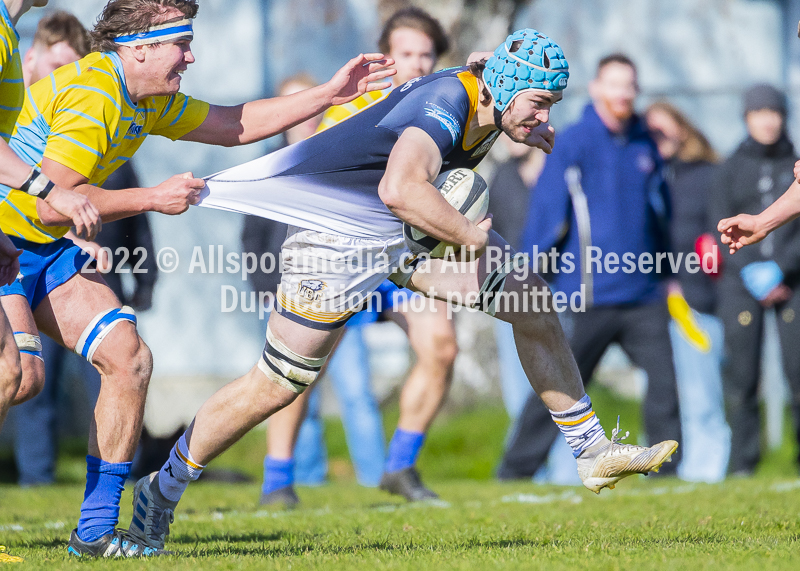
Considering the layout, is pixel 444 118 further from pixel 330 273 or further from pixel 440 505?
pixel 440 505

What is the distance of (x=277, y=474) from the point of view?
266 inches

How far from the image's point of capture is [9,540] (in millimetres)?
5168

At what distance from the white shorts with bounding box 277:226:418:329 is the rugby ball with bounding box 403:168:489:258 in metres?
0.09

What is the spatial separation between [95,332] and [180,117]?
1.08 m

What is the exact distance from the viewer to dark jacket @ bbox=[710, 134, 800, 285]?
851cm

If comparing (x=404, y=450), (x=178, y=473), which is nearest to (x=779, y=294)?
(x=404, y=450)

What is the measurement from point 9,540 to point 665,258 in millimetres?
5311

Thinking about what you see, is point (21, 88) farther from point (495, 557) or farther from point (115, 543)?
point (495, 557)

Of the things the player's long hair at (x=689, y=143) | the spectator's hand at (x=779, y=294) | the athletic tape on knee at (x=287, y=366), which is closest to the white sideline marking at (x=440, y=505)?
the spectator's hand at (x=779, y=294)

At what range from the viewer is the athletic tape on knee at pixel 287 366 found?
15.0 ft

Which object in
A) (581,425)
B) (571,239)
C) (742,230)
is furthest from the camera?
(571,239)

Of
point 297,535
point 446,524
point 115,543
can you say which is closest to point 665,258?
point 446,524

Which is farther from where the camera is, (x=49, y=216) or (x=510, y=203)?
(x=510, y=203)

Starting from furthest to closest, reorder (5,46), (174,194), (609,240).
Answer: (609,240) < (174,194) < (5,46)
